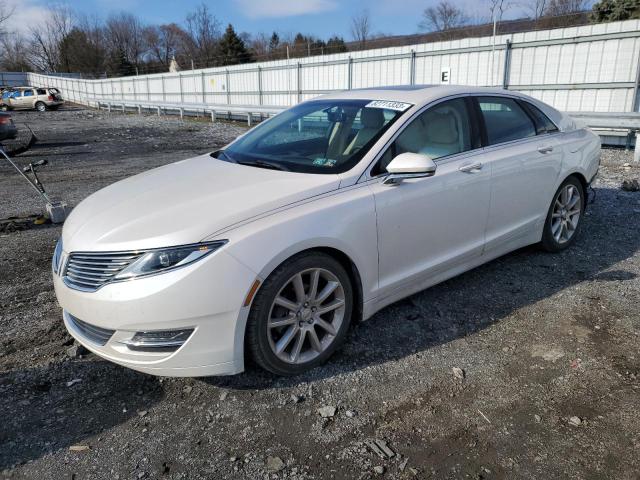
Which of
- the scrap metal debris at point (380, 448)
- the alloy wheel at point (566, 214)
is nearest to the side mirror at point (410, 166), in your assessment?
the scrap metal debris at point (380, 448)

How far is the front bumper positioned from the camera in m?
2.53

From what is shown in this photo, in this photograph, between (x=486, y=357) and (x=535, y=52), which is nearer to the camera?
(x=486, y=357)

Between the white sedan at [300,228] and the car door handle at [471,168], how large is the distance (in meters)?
0.03

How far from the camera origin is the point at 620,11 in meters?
23.9

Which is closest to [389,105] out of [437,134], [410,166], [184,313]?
[437,134]

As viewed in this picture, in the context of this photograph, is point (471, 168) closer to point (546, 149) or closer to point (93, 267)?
point (546, 149)

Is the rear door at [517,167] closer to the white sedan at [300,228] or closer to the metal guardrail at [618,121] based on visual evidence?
the white sedan at [300,228]

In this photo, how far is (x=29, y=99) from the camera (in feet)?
122

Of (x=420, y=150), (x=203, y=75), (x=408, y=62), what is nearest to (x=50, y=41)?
(x=203, y=75)

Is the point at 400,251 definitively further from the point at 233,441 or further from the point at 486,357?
the point at 233,441

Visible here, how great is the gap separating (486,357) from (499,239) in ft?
4.12

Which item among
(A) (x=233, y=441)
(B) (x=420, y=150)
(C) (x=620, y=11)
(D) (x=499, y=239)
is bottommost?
(A) (x=233, y=441)

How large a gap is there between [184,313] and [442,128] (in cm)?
236

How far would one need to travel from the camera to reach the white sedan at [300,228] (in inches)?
102
